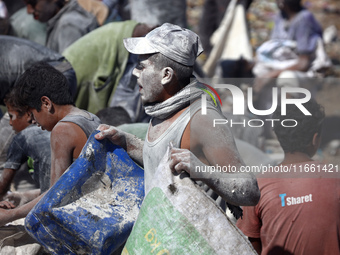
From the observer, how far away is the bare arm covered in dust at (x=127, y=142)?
318cm

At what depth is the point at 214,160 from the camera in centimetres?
273

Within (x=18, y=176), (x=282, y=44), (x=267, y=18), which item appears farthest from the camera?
(x=267, y=18)

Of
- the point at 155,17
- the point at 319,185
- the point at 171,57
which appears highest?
the point at 171,57

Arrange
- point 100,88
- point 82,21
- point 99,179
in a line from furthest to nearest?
point 82,21 → point 100,88 → point 99,179

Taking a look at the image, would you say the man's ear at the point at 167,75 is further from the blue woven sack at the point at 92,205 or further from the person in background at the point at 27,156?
the person in background at the point at 27,156

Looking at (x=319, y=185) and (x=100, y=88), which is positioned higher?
(x=319, y=185)

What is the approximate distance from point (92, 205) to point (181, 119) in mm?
629

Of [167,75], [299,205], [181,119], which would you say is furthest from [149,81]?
[299,205]

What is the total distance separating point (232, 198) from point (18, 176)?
253cm

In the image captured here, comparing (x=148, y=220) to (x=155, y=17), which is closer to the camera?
(x=148, y=220)

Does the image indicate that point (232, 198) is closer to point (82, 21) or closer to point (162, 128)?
point (162, 128)

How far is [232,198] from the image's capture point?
2.69 meters

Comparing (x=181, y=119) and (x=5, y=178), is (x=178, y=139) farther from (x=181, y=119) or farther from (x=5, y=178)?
(x=5, y=178)

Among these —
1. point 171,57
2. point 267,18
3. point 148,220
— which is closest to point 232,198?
point 148,220
